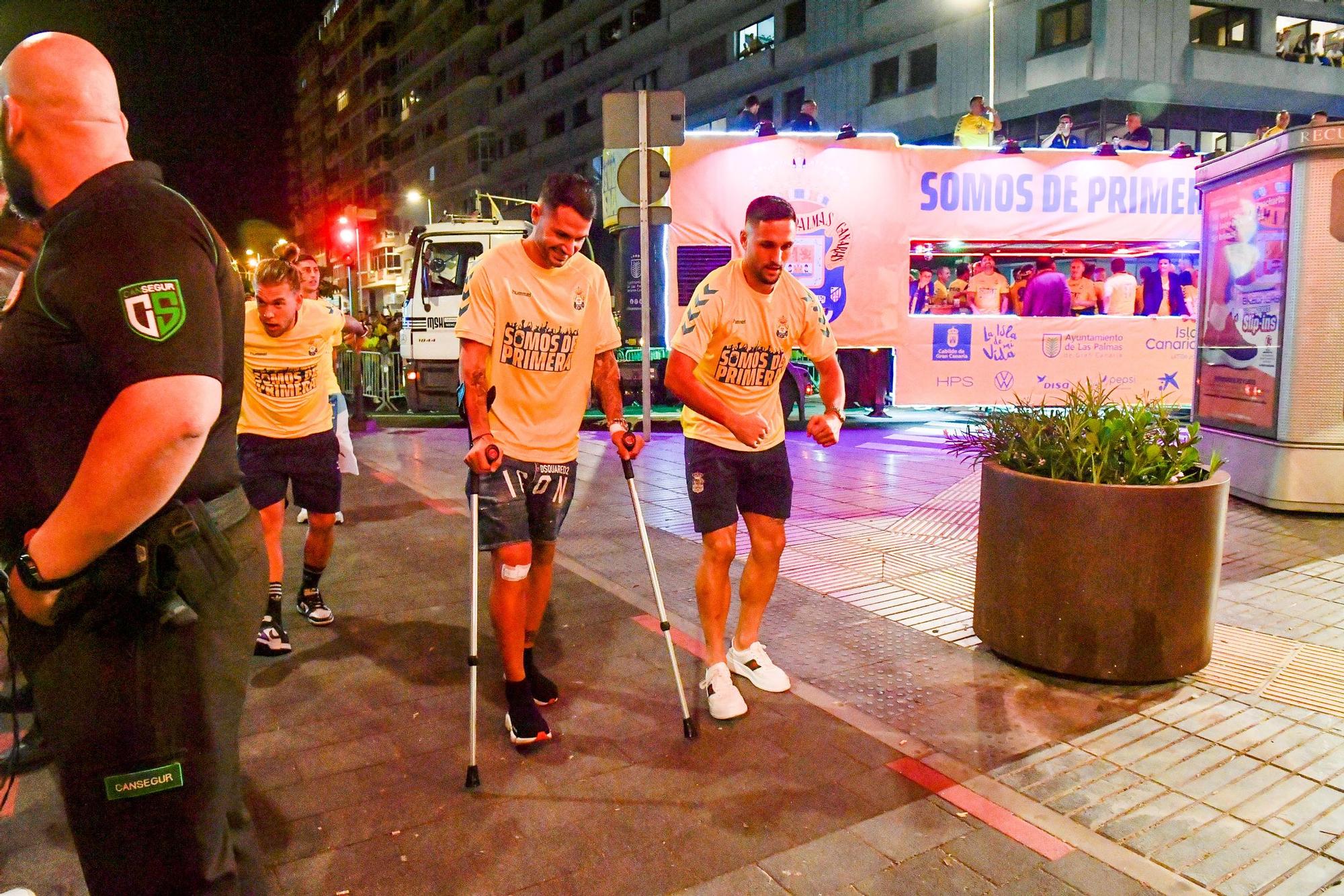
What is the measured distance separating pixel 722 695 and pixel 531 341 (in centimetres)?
162

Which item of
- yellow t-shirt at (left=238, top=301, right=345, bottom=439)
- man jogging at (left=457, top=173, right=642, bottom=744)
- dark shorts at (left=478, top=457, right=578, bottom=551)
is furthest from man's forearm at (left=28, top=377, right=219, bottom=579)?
yellow t-shirt at (left=238, top=301, right=345, bottom=439)

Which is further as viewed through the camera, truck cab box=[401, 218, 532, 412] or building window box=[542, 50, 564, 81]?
building window box=[542, 50, 564, 81]

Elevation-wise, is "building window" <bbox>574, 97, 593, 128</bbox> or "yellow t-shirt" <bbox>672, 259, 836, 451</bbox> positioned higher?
"building window" <bbox>574, 97, 593, 128</bbox>

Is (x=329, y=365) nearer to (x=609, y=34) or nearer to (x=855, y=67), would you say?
(x=855, y=67)

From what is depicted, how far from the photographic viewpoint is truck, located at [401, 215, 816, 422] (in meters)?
14.5

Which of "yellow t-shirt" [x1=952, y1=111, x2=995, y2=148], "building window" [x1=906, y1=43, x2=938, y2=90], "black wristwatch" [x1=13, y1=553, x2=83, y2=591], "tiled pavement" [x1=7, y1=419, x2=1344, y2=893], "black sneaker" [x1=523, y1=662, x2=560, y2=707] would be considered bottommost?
"tiled pavement" [x1=7, y1=419, x2=1344, y2=893]

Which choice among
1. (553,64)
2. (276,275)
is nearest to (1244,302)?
(276,275)

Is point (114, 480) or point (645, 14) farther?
point (645, 14)

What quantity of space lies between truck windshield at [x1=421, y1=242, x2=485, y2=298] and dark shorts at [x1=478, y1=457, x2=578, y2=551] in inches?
460

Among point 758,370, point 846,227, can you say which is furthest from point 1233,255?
point 758,370

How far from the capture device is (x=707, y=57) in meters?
40.2

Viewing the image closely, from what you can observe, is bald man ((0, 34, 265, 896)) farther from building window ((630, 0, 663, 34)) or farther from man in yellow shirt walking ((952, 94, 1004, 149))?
building window ((630, 0, 663, 34))

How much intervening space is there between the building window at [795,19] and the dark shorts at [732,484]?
33.6 metres

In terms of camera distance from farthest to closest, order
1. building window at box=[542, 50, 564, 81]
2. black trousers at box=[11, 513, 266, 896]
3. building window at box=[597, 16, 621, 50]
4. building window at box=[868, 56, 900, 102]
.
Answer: building window at box=[542, 50, 564, 81]
building window at box=[597, 16, 621, 50]
building window at box=[868, 56, 900, 102]
black trousers at box=[11, 513, 266, 896]
